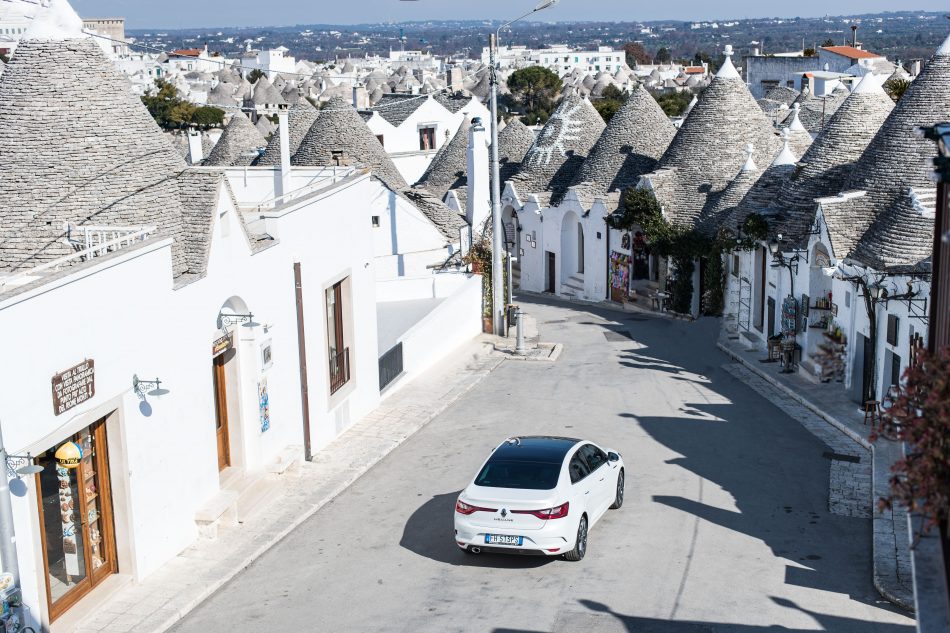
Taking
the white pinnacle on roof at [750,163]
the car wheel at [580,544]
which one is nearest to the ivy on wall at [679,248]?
Result: the white pinnacle on roof at [750,163]

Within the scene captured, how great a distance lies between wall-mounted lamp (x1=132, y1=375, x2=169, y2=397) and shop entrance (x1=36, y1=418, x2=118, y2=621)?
2.09 feet

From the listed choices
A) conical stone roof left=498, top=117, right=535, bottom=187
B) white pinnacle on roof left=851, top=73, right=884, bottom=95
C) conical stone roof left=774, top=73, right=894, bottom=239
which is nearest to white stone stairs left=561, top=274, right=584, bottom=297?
conical stone roof left=498, top=117, right=535, bottom=187

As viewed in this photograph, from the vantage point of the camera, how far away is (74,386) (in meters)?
13.0

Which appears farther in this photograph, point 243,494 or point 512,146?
point 512,146

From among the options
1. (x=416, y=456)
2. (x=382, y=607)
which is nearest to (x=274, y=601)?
(x=382, y=607)

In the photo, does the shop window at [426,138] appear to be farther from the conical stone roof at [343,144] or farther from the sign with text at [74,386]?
the sign with text at [74,386]

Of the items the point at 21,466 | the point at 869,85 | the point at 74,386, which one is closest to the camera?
the point at 21,466

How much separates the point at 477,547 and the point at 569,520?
3.99ft

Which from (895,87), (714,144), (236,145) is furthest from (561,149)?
(895,87)

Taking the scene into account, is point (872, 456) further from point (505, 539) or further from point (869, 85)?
point (869, 85)

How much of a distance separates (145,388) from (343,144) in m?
25.6

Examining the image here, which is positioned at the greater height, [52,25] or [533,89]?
[52,25]

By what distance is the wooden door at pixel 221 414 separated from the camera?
17.5 metres

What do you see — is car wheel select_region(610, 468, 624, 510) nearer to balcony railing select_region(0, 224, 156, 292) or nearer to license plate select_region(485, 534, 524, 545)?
license plate select_region(485, 534, 524, 545)
